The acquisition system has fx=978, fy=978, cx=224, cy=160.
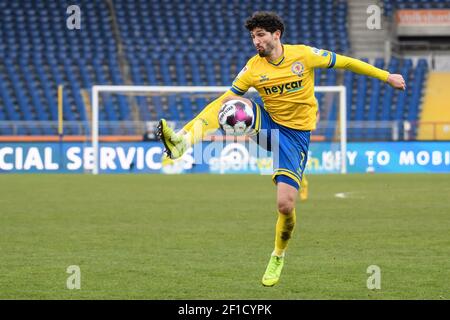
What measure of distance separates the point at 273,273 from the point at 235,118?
130 centimetres

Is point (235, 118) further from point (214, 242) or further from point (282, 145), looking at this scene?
point (214, 242)

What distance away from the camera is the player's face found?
802cm

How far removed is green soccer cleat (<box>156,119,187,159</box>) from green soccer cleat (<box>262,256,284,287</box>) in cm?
118

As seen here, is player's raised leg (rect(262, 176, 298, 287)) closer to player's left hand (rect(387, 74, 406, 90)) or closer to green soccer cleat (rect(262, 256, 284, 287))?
green soccer cleat (rect(262, 256, 284, 287))

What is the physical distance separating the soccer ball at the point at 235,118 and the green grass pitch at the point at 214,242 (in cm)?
127

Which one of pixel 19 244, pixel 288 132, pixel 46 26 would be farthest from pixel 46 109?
pixel 288 132

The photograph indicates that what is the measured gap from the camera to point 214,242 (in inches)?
436

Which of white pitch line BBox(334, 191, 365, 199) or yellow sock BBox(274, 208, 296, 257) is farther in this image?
white pitch line BBox(334, 191, 365, 199)

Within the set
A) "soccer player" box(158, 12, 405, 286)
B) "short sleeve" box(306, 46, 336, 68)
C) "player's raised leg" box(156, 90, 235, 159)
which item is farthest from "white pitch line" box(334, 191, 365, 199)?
"player's raised leg" box(156, 90, 235, 159)

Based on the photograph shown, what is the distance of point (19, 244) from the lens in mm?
10836

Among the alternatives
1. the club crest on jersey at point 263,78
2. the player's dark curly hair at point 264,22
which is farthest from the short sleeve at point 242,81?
the player's dark curly hair at point 264,22

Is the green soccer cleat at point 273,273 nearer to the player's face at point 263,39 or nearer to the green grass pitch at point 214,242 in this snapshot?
the green grass pitch at point 214,242

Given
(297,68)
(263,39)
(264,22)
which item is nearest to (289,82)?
(297,68)
